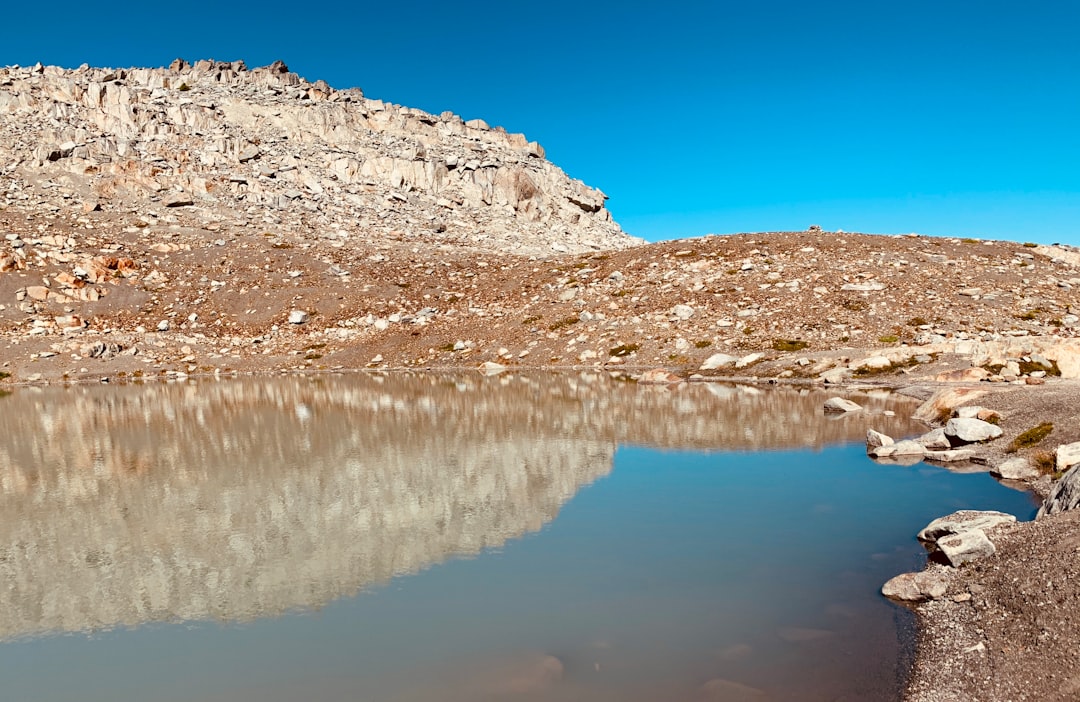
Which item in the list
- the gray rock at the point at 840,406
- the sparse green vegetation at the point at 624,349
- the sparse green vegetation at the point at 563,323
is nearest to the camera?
the gray rock at the point at 840,406

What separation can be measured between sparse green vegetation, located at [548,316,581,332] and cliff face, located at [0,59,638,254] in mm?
32553

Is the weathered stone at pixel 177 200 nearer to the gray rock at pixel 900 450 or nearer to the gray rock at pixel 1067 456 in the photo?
the gray rock at pixel 900 450

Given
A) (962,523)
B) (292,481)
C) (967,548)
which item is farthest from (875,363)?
(292,481)

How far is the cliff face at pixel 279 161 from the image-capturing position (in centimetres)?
9544

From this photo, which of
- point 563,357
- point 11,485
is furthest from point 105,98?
point 11,485

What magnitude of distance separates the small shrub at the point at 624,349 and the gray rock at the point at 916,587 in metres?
43.0

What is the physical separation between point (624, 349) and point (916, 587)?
44060 millimetres

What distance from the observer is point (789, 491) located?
1823cm

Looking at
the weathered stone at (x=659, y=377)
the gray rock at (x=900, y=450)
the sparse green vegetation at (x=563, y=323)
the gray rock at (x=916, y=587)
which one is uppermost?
the sparse green vegetation at (x=563, y=323)

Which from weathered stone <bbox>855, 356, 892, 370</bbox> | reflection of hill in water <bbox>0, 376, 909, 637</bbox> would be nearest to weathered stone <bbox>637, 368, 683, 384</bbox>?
reflection of hill in water <bbox>0, 376, 909, 637</bbox>

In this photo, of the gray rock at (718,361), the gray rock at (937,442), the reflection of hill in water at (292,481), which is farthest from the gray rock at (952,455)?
the gray rock at (718,361)

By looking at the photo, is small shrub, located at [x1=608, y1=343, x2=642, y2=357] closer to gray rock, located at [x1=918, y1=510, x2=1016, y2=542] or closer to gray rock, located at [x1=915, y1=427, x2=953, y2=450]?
gray rock, located at [x1=915, y1=427, x2=953, y2=450]

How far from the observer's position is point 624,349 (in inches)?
2172

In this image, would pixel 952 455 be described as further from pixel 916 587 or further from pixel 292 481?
pixel 292 481
